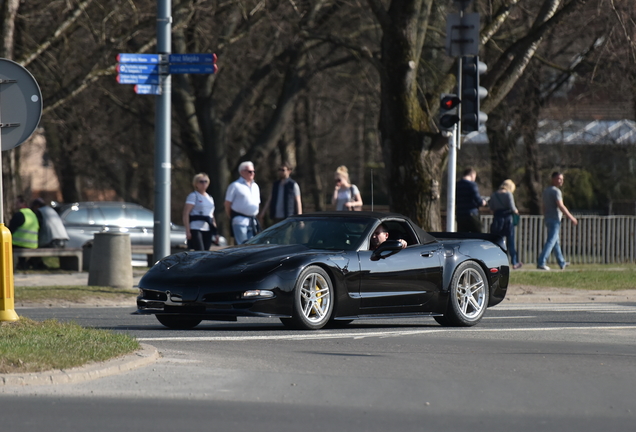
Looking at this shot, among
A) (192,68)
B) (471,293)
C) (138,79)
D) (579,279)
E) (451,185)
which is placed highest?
(192,68)

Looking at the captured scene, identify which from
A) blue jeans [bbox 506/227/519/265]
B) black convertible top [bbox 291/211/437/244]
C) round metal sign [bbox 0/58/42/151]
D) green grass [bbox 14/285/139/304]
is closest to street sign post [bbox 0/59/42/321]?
round metal sign [bbox 0/58/42/151]

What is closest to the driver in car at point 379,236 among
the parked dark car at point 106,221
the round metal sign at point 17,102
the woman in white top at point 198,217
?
the round metal sign at point 17,102

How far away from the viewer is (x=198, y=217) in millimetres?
16406

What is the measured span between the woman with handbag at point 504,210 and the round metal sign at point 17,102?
12.3m

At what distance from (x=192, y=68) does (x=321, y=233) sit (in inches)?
205

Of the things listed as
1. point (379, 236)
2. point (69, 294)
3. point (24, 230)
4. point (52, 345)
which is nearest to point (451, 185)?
point (379, 236)

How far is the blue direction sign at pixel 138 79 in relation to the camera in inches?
606

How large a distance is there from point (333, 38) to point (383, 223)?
9257 mm

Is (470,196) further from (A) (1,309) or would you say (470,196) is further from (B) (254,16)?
(A) (1,309)

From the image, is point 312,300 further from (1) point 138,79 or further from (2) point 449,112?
(2) point 449,112

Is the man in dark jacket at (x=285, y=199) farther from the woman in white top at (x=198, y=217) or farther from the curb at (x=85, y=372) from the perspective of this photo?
the curb at (x=85, y=372)

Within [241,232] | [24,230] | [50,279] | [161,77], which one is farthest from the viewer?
[24,230]

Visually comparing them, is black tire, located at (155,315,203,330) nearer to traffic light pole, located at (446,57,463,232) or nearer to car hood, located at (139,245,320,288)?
car hood, located at (139,245,320,288)

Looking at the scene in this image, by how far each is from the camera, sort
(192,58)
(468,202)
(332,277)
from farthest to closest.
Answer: (468,202) < (192,58) < (332,277)
